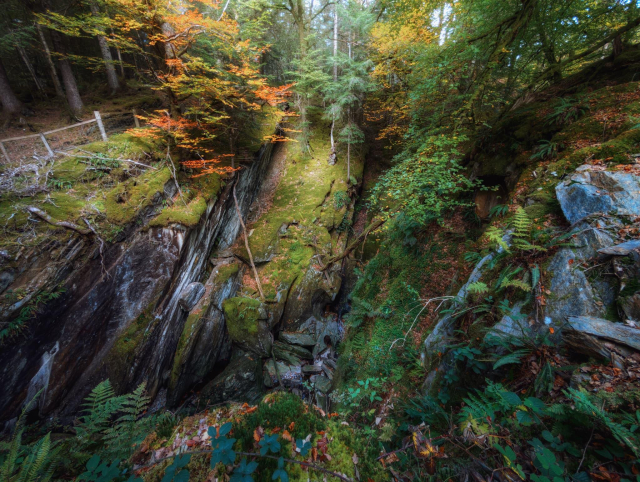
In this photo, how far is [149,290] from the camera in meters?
7.09

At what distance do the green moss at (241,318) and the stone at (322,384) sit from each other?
Answer: 3024mm

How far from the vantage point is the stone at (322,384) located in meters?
7.26

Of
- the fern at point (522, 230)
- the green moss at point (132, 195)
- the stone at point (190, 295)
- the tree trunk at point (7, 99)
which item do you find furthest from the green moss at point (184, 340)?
the tree trunk at point (7, 99)

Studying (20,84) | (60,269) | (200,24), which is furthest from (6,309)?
(20,84)

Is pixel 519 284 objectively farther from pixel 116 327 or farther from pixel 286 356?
pixel 116 327

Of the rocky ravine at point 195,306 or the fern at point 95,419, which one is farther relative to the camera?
the rocky ravine at point 195,306

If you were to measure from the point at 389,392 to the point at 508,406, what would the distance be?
9.10ft

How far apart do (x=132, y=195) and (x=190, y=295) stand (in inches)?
160

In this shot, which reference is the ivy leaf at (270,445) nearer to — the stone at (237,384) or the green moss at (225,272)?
the stone at (237,384)

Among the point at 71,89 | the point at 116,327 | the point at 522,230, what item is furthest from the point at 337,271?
the point at 71,89

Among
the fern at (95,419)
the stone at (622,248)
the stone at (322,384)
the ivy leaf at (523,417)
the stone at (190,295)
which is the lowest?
the stone at (322,384)

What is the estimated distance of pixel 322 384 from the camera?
7.55m

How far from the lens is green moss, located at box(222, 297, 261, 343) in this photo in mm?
8930

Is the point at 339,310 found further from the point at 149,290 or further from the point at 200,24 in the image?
the point at 200,24
